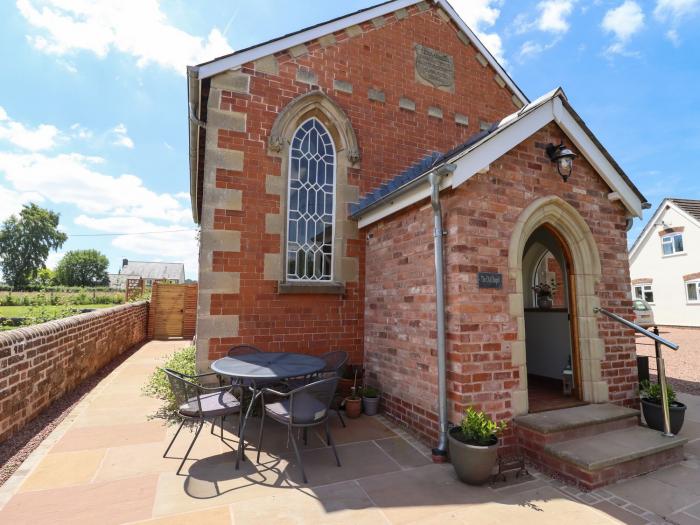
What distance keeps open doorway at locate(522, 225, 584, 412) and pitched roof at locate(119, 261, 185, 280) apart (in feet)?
235

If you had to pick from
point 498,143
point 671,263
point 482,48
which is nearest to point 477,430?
point 498,143

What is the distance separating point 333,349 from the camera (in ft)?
20.3

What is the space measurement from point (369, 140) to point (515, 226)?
348 centimetres

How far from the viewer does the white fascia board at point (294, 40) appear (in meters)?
5.77

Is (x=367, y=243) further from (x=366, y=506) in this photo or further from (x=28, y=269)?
(x=28, y=269)

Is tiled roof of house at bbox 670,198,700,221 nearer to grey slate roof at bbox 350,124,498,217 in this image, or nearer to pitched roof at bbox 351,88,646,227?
pitched roof at bbox 351,88,646,227

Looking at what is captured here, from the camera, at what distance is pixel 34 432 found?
459 centimetres

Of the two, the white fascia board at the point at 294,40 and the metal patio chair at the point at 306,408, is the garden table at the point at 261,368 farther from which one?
the white fascia board at the point at 294,40

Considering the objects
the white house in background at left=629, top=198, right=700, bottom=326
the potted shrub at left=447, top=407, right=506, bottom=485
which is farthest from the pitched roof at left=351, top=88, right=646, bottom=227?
the white house in background at left=629, top=198, right=700, bottom=326

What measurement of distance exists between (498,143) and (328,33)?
4321 mm

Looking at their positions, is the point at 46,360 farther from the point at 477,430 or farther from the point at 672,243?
the point at 672,243

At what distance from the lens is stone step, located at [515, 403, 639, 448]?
389 centimetres

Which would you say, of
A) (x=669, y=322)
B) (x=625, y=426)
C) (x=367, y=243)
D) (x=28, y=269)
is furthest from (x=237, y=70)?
(x=28, y=269)

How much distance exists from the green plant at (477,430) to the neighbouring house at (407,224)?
0.32 m
